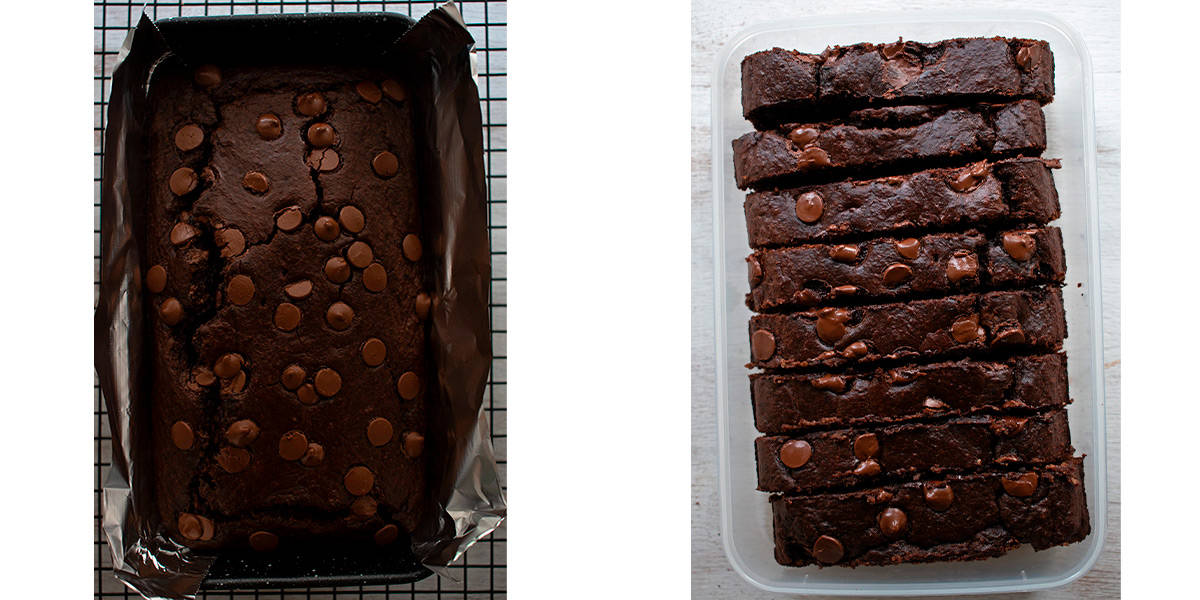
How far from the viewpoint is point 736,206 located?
2229mm

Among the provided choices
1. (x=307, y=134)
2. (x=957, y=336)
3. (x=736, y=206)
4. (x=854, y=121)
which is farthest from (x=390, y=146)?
(x=957, y=336)

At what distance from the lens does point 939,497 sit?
1.99 m

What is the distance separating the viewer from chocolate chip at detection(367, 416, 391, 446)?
1950 millimetres

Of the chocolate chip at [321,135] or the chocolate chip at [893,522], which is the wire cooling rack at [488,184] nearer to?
the chocolate chip at [321,135]

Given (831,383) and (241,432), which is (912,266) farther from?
(241,432)

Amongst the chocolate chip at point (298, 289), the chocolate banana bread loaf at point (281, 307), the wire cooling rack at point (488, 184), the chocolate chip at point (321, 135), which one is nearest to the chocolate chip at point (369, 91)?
the chocolate banana bread loaf at point (281, 307)

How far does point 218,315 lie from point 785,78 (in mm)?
1588

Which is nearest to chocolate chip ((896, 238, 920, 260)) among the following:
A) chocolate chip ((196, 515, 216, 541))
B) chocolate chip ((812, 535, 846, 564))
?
chocolate chip ((812, 535, 846, 564))

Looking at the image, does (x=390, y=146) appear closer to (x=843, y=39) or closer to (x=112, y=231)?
(x=112, y=231)

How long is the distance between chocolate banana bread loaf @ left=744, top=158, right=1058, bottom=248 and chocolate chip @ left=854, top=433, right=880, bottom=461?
0.53 meters

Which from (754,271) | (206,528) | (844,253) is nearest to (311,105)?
(206,528)

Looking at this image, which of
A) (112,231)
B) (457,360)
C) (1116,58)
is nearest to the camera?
(112,231)

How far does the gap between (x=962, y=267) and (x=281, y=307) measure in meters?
1.74

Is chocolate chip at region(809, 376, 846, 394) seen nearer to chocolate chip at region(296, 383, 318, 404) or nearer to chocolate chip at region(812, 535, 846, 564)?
chocolate chip at region(812, 535, 846, 564)
